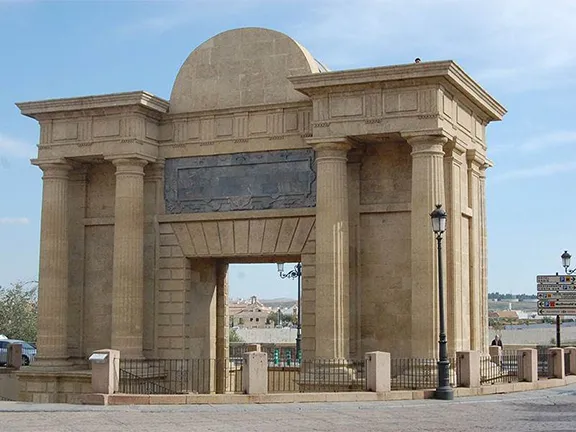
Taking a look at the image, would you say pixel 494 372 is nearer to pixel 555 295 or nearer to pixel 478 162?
pixel 478 162

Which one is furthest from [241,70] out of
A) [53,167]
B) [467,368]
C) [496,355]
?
[496,355]

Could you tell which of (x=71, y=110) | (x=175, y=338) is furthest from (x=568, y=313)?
(x=71, y=110)

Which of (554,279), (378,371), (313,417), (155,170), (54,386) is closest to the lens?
(313,417)

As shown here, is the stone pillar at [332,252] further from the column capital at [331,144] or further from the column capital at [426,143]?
the column capital at [426,143]

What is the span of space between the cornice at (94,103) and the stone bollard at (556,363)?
44.7 feet

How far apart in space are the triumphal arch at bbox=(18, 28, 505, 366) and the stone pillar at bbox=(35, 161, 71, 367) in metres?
0.04

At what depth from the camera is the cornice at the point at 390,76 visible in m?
24.9

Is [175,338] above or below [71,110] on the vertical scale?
below

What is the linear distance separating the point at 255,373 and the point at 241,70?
1042cm

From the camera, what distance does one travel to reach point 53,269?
29.1 meters

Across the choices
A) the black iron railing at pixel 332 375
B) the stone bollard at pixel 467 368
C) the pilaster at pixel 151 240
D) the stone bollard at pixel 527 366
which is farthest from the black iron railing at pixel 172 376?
the stone bollard at pixel 527 366

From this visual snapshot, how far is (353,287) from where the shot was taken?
87.3ft

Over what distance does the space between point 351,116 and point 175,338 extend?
27.6 feet

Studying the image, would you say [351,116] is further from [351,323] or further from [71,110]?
[71,110]
